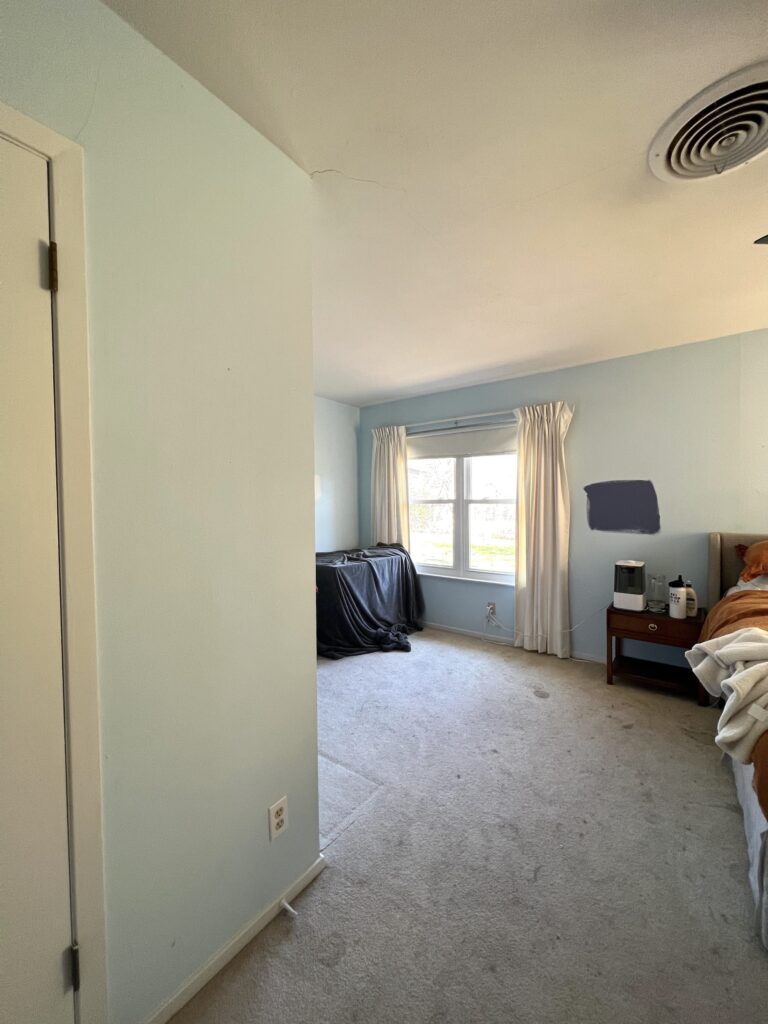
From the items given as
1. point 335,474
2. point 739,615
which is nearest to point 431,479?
point 335,474

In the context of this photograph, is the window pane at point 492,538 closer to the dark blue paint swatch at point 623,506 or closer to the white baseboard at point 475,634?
the white baseboard at point 475,634

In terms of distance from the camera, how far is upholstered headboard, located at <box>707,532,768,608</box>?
8.88 feet

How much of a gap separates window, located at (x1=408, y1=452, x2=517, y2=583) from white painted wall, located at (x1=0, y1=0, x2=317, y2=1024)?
2.83m

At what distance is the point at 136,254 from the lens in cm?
92

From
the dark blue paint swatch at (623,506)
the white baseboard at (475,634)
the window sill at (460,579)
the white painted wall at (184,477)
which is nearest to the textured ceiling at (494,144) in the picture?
the white painted wall at (184,477)

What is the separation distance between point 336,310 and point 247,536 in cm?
165

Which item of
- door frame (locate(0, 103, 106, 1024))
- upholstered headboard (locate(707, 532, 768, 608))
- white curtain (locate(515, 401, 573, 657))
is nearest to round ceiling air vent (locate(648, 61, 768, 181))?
door frame (locate(0, 103, 106, 1024))

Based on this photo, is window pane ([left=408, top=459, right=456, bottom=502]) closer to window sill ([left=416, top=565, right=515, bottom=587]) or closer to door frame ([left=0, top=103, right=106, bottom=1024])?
window sill ([left=416, top=565, right=515, bottom=587])

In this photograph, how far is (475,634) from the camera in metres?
3.92

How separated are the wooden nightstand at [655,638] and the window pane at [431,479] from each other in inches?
72.8

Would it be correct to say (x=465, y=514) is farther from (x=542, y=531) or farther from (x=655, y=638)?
(x=655, y=638)

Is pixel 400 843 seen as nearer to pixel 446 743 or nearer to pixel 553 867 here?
pixel 553 867

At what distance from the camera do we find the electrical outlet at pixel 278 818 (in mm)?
1259

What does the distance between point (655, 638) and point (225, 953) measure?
2790 millimetres
